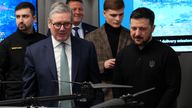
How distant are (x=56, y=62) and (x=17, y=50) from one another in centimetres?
97

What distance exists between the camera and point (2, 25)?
450cm

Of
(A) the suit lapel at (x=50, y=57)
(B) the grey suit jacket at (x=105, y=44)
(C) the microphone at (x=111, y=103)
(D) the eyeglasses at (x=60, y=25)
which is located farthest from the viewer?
(B) the grey suit jacket at (x=105, y=44)

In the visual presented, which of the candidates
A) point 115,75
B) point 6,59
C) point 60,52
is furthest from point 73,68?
point 6,59

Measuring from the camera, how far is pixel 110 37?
341 centimetres

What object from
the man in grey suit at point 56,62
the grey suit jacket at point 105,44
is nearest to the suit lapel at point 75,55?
the man in grey suit at point 56,62

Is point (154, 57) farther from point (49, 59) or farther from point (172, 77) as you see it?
point (49, 59)

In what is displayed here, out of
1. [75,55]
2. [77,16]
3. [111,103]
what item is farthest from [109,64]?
[111,103]

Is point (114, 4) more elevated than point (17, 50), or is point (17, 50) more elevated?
point (114, 4)

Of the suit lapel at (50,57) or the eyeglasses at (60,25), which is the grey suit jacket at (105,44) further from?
the eyeglasses at (60,25)

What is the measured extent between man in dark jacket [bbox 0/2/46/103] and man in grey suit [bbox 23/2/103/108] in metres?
0.83

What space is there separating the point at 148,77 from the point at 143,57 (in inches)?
6.3

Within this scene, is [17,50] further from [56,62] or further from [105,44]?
[56,62]

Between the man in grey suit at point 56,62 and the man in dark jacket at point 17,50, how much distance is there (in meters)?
0.83

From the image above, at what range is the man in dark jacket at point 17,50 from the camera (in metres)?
3.43
